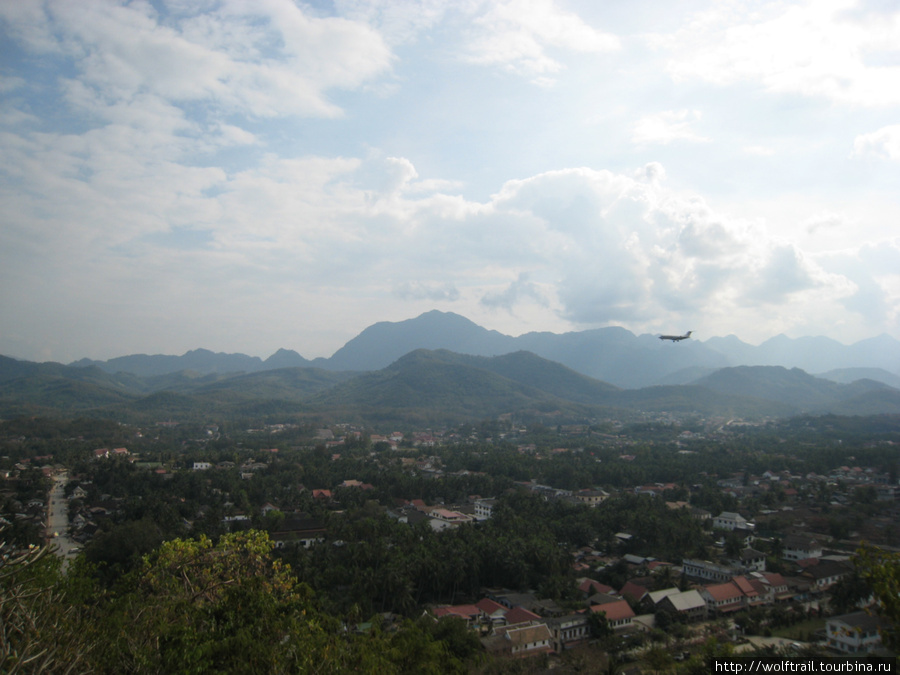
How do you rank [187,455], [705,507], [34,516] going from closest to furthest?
[34,516] → [705,507] → [187,455]

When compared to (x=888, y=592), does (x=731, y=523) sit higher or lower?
lower

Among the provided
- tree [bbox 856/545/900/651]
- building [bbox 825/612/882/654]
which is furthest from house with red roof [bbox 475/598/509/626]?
tree [bbox 856/545/900/651]

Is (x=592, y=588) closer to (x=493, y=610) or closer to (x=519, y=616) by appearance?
(x=519, y=616)

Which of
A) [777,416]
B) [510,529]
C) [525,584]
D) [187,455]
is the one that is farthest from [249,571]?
[777,416]

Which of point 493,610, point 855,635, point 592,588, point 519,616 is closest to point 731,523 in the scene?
point 592,588

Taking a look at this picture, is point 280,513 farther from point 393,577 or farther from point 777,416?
point 777,416

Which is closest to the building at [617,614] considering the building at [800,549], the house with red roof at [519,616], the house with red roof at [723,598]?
the house with red roof at [519,616]
